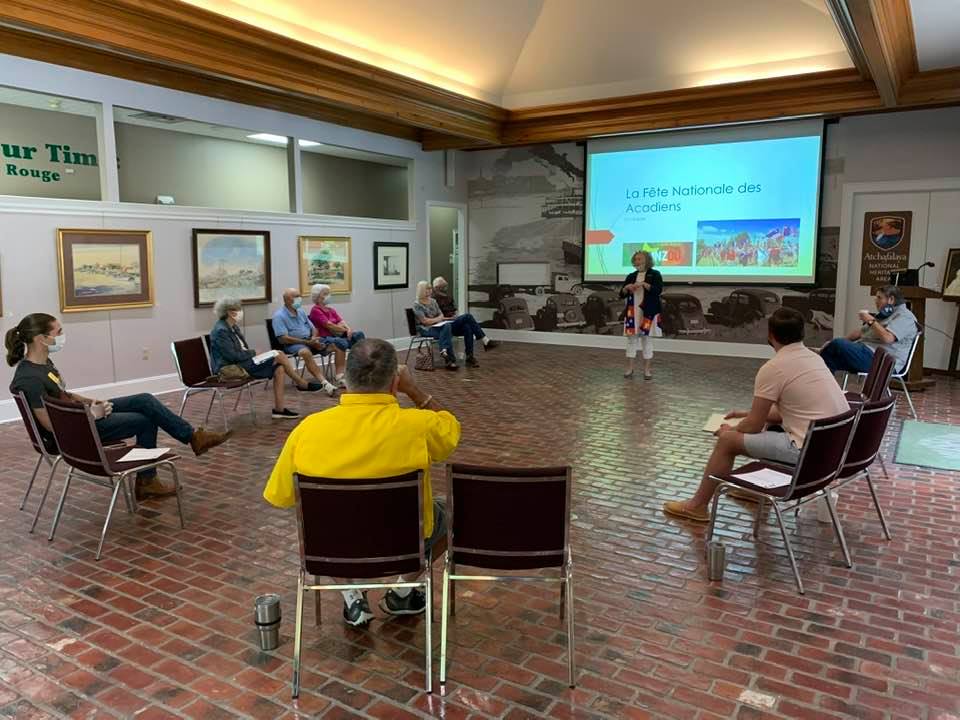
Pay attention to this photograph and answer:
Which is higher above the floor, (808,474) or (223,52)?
(223,52)

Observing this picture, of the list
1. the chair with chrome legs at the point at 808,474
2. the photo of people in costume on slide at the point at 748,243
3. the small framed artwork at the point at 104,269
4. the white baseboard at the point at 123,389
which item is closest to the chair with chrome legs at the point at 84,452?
the chair with chrome legs at the point at 808,474

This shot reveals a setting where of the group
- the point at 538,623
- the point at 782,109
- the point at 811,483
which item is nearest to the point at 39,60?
the point at 538,623

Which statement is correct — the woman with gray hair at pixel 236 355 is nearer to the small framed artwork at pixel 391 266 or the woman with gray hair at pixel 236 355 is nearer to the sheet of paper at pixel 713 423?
the sheet of paper at pixel 713 423

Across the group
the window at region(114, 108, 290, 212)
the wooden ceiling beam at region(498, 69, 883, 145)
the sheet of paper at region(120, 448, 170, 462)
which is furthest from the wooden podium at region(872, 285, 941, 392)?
the window at region(114, 108, 290, 212)

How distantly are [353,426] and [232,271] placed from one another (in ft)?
22.5

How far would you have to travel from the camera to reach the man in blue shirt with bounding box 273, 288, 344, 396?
7.68 meters

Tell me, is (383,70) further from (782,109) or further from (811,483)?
(811,483)

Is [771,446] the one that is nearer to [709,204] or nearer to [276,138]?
[709,204]

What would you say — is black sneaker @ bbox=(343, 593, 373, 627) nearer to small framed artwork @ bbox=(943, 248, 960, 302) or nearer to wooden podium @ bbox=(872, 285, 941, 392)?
wooden podium @ bbox=(872, 285, 941, 392)

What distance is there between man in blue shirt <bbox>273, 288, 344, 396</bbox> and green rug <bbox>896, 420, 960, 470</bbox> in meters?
5.46

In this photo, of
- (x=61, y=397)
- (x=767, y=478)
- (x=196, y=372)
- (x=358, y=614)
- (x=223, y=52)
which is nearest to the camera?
(x=358, y=614)

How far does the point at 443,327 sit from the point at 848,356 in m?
4.85

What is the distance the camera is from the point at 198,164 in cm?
1071

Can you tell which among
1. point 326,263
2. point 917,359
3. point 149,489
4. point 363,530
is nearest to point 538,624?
point 363,530
